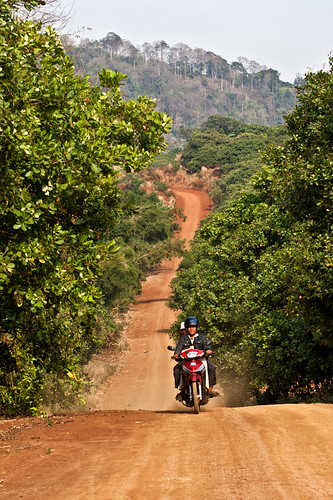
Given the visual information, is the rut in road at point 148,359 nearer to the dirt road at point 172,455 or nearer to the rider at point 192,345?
the rider at point 192,345

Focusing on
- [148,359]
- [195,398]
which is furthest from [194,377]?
[148,359]

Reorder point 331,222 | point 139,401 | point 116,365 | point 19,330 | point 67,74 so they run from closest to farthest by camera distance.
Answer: point 67,74 < point 19,330 < point 331,222 < point 139,401 < point 116,365

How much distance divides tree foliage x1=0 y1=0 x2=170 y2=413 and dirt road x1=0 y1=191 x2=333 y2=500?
1453 mm

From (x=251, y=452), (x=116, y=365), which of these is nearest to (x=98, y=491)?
(x=251, y=452)

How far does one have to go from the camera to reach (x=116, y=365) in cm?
3638

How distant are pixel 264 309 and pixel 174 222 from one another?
4784cm

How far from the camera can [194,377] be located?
35.5 ft

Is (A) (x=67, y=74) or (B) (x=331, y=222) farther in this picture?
(B) (x=331, y=222)

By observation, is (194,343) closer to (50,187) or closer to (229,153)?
(50,187)

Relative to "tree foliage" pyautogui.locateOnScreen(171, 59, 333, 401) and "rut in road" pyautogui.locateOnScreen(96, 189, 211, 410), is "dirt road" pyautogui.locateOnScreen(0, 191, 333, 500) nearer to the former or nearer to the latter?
"tree foliage" pyautogui.locateOnScreen(171, 59, 333, 401)

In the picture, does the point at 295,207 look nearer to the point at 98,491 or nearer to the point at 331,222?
the point at 331,222

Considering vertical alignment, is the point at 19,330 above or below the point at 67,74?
below

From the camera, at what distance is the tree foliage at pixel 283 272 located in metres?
13.2

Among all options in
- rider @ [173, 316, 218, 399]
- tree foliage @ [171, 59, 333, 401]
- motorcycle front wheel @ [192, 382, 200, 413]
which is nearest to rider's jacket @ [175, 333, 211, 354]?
rider @ [173, 316, 218, 399]
